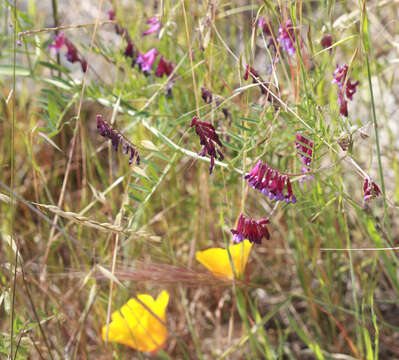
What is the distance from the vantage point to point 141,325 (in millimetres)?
937

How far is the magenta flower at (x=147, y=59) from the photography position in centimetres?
102

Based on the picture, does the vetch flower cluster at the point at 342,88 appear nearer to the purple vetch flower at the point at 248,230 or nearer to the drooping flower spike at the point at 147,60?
the purple vetch flower at the point at 248,230

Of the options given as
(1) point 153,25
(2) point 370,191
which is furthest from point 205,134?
(1) point 153,25

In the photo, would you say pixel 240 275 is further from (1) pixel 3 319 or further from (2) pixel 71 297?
(1) pixel 3 319

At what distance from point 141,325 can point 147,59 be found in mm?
528

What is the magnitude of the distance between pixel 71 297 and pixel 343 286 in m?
0.67

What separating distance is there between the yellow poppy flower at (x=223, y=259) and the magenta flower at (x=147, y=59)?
1.27 ft

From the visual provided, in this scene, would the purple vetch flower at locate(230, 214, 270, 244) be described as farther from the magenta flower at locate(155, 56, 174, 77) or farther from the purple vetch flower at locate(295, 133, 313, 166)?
the magenta flower at locate(155, 56, 174, 77)

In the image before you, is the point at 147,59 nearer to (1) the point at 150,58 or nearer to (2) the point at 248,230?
(1) the point at 150,58

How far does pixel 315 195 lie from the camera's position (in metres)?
0.85

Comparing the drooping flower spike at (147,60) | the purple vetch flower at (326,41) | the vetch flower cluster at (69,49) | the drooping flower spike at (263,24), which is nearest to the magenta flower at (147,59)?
the drooping flower spike at (147,60)

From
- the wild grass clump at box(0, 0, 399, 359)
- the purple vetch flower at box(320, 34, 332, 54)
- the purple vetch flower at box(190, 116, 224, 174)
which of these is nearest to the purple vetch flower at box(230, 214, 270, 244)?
the wild grass clump at box(0, 0, 399, 359)

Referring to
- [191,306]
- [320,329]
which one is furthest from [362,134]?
[191,306]

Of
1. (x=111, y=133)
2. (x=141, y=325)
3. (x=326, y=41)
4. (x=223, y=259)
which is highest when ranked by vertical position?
(x=326, y=41)
